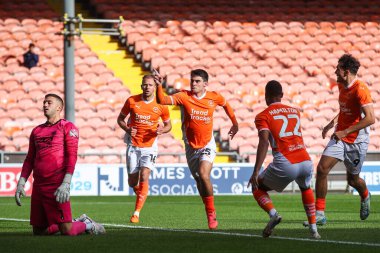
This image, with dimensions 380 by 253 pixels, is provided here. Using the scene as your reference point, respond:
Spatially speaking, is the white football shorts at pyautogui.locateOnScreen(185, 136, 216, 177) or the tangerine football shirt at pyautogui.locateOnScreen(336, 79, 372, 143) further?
the white football shorts at pyautogui.locateOnScreen(185, 136, 216, 177)

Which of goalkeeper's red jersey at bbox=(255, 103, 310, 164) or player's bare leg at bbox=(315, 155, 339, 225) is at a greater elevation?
goalkeeper's red jersey at bbox=(255, 103, 310, 164)

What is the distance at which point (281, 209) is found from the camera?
18.6 metres

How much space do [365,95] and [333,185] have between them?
1367cm

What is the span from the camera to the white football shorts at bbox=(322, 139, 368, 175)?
1402 cm

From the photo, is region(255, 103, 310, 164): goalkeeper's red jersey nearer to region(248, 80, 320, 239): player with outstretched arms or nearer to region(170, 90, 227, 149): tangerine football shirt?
region(248, 80, 320, 239): player with outstretched arms

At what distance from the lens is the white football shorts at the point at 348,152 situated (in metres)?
14.0

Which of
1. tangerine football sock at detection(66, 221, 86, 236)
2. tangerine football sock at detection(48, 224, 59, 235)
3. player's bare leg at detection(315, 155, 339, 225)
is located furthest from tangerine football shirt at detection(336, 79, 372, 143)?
tangerine football sock at detection(48, 224, 59, 235)

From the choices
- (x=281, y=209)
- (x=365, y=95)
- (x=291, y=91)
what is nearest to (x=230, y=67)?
(x=291, y=91)

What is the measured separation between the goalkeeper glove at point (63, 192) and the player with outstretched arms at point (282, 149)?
196 cm

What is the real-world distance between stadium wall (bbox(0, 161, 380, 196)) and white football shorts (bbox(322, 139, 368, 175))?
36.4 feet

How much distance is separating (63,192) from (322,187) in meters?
3.90

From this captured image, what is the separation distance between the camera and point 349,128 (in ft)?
41.4

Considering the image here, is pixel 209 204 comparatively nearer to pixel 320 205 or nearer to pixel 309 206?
pixel 320 205

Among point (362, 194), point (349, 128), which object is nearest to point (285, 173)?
point (349, 128)
